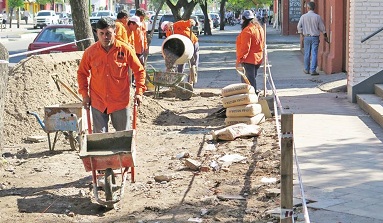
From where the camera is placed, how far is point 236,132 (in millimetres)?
11109

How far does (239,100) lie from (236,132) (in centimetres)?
118

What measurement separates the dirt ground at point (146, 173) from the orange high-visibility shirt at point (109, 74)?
0.97 m

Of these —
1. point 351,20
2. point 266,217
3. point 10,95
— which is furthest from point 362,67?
point 266,217

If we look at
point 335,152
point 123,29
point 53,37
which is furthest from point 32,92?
point 53,37

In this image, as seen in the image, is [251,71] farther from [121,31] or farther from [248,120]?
[121,31]

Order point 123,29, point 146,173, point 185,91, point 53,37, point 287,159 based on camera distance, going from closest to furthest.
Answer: point 287,159 → point 146,173 → point 123,29 → point 185,91 → point 53,37

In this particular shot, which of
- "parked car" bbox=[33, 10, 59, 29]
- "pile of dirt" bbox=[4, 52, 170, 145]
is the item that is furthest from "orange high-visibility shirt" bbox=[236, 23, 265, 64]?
"parked car" bbox=[33, 10, 59, 29]

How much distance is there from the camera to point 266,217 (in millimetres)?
6926

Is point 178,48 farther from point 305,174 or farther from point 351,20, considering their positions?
point 305,174

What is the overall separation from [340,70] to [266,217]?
43.4 ft

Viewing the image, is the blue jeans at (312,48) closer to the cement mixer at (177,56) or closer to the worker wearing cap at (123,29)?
the cement mixer at (177,56)

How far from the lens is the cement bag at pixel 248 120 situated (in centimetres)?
1205

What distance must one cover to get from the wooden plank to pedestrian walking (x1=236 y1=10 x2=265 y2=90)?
8520 millimetres

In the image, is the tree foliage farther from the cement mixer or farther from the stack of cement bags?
the stack of cement bags
